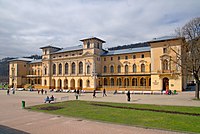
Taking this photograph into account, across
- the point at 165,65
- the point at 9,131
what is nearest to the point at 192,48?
the point at 165,65

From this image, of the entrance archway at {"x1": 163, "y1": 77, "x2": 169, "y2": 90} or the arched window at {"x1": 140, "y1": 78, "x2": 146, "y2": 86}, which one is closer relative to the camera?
the entrance archway at {"x1": 163, "y1": 77, "x2": 169, "y2": 90}

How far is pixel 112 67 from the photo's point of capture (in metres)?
64.7

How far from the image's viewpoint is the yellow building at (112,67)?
157 feet

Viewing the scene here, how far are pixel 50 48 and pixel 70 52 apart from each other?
11.7 metres

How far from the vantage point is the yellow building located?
47844mm

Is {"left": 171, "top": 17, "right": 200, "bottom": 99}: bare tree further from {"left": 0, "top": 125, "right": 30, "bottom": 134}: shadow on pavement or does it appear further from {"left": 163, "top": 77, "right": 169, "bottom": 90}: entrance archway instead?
{"left": 0, "top": 125, "right": 30, "bottom": 134}: shadow on pavement

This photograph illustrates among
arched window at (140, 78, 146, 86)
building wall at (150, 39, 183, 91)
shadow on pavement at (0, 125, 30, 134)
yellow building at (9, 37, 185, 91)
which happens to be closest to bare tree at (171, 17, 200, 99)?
yellow building at (9, 37, 185, 91)

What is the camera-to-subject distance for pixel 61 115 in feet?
53.2

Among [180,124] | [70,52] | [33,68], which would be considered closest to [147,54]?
[70,52]

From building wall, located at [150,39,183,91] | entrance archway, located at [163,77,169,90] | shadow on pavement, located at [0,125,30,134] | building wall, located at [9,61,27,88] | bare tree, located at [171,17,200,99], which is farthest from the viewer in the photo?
building wall, located at [9,61,27,88]

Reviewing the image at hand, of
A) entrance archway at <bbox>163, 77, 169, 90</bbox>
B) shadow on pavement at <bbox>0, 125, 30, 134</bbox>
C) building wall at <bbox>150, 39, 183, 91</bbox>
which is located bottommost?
shadow on pavement at <bbox>0, 125, 30, 134</bbox>

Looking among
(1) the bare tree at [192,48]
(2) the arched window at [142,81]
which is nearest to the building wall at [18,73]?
(2) the arched window at [142,81]

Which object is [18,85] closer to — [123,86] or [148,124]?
[123,86]

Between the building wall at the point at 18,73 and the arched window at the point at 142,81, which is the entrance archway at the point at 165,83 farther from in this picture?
the building wall at the point at 18,73
